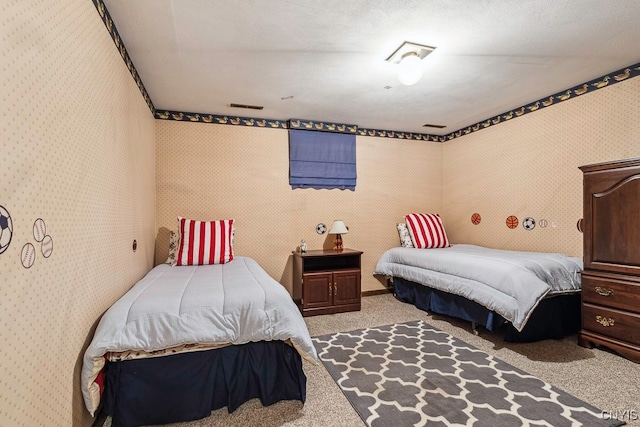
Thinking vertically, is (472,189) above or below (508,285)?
above

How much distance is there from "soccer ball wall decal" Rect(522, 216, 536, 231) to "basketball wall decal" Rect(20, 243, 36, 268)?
4150 millimetres

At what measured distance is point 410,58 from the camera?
226cm

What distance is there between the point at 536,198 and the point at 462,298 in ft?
4.86

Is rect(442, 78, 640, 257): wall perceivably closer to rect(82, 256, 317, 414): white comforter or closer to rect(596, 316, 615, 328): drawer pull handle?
rect(596, 316, 615, 328): drawer pull handle

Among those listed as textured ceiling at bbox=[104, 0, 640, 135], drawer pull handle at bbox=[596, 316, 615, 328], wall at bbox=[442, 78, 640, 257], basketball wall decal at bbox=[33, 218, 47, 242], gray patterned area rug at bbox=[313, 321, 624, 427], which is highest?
textured ceiling at bbox=[104, 0, 640, 135]

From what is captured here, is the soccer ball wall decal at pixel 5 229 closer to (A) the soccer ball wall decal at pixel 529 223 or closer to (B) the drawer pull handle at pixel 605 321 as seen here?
(B) the drawer pull handle at pixel 605 321

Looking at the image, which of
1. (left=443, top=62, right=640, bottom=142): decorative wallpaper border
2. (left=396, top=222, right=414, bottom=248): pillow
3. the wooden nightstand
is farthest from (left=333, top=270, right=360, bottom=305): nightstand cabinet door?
(left=443, top=62, right=640, bottom=142): decorative wallpaper border

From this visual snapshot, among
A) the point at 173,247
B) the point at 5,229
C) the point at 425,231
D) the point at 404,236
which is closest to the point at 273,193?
the point at 173,247

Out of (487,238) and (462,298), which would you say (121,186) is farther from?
(487,238)

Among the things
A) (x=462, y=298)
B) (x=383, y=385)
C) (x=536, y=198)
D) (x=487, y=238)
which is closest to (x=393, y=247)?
(x=487, y=238)

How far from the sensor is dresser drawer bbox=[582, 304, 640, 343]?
2.20 meters

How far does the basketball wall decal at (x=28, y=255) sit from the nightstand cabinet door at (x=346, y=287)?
2786 millimetres

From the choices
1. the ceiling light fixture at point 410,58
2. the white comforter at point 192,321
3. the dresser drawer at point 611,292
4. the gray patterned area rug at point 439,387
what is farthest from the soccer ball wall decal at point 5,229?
the dresser drawer at point 611,292

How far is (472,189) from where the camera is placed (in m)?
4.25
